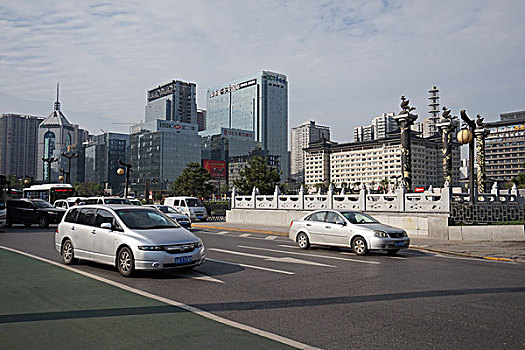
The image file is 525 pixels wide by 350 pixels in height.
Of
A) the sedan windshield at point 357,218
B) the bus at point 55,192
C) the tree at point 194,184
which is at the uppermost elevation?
the tree at point 194,184

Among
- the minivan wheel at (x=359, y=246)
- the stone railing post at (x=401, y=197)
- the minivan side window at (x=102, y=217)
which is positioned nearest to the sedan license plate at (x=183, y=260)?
the minivan side window at (x=102, y=217)

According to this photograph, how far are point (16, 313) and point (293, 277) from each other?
537cm

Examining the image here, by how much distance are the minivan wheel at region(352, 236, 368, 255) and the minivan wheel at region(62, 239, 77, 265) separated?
26.6 ft

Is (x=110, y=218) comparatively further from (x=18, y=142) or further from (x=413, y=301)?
(x=18, y=142)

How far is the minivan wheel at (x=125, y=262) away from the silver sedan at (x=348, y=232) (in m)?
7.25

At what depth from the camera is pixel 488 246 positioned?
1627 centimetres

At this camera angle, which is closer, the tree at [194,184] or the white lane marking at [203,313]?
the white lane marking at [203,313]

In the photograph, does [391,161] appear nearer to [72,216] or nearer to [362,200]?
[362,200]

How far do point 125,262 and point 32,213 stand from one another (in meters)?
18.6

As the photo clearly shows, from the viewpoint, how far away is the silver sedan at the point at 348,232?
44.2 feet

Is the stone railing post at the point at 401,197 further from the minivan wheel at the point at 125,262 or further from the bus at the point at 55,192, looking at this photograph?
the bus at the point at 55,192

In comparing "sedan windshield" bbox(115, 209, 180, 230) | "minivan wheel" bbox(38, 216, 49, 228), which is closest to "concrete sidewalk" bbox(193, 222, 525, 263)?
"sedan windshield" bbox(115, 209, 180, 230)

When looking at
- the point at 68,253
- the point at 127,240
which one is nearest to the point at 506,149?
the point at 68,253

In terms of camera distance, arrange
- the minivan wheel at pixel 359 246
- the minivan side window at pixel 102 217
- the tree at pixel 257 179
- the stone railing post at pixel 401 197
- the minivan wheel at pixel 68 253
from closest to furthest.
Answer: the minivan side window at pixel 102 217 → the minivan wheel at pixel 68 253 → the minivan wheel at pixel 359 246 → the stone railing post at pixel 401 197 → the tree at pixel 257 179
